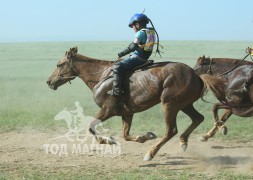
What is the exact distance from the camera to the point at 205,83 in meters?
9.82

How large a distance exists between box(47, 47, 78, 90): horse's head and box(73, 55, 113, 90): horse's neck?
16cm

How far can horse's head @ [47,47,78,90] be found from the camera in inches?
399

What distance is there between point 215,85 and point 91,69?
2695 mm

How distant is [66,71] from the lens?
10.2 metres

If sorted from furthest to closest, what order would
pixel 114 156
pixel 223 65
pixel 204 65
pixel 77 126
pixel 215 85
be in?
1. pixel 77 126
2. pixel 204 65
3. pixel 223 65
4. pixel 215 85
5. pixel 114 156

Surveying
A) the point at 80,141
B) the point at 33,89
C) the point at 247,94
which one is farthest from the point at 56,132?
the point at 33,89

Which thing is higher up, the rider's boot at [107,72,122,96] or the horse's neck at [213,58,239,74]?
the horse's neck at [213,58,239,74]

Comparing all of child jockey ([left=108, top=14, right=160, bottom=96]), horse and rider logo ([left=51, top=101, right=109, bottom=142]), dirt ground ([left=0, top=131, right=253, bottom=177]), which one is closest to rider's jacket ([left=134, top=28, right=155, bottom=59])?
child jockey ([left=108, top=14, right=160, bottom=96])

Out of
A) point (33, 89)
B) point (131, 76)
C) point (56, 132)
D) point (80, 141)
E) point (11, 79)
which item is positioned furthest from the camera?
point (11, 79)

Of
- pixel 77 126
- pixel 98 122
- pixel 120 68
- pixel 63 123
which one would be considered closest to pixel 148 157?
pixel 98 122

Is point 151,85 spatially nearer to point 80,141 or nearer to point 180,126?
point 80,141

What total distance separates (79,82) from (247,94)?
17.2 meters
